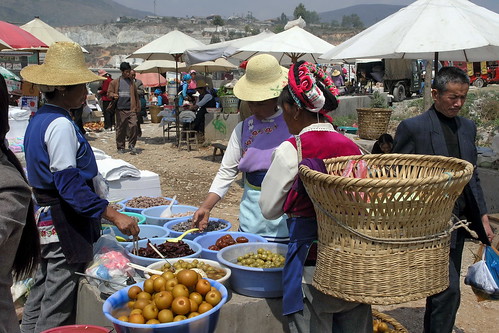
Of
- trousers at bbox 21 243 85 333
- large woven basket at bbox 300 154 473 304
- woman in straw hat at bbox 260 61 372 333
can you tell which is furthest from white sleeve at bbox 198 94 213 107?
large woven basket at bbox 300 154 473 304

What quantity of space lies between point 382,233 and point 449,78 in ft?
4.97

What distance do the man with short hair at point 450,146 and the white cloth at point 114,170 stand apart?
2.99 m

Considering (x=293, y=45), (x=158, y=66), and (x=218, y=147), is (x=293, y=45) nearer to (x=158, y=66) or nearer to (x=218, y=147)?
(x=218, y=147)

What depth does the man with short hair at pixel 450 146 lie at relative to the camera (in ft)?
10.0

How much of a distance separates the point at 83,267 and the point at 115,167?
92.5 inches

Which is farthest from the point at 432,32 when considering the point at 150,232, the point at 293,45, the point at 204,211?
the point at 293,45

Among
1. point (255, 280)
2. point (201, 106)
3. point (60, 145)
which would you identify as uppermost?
point (60, 145)

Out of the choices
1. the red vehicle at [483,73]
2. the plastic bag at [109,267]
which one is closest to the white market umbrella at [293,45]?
the plastic bag at [109,267]

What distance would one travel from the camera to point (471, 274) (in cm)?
340

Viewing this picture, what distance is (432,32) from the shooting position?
4.85m

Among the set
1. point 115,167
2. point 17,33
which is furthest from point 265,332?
point 17,33

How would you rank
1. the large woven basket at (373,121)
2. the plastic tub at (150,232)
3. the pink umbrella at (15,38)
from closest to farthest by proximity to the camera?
the plastic tub at (150,232) → the pink umbrella at (15,38) → the large woven basket at (373,121)

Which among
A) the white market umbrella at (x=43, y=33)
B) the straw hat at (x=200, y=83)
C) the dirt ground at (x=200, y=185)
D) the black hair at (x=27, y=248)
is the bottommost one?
the dirt ground at (x=200, y=185)

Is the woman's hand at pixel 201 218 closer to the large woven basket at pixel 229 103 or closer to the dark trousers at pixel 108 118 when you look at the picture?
the large woven basket at pixel 229 103
